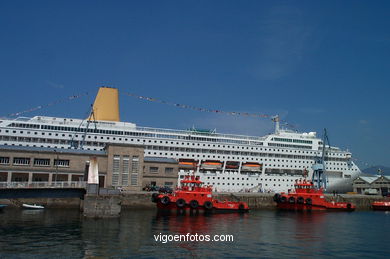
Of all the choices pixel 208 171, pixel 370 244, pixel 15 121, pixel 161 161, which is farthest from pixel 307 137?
pixel 15 121

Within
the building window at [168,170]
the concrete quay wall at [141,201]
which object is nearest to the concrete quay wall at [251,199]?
the concrete quay wall at [141,201]

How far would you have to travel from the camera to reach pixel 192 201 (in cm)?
4091

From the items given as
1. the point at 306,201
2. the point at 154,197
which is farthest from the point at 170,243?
the point at 306,201

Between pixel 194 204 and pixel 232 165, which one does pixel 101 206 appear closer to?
pixel 194 204

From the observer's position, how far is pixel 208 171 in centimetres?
6088

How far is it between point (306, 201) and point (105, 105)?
3501cm

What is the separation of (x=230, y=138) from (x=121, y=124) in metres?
19.4

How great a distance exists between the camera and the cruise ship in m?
54.2

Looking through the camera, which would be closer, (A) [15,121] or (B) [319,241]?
(B) [319,241]

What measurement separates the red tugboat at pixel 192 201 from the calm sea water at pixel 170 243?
6314 mm

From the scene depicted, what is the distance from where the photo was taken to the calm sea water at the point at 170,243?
63.6ft

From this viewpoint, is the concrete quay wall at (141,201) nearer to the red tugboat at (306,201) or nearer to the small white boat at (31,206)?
the small white boat at (31,206)

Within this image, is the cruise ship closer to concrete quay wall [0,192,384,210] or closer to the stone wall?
concrete quay wall [0,192,384,210]

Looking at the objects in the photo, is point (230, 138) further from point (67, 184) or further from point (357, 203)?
point (67, 184)
